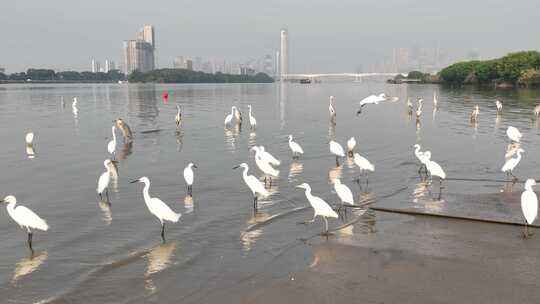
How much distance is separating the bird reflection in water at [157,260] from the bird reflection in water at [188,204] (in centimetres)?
233

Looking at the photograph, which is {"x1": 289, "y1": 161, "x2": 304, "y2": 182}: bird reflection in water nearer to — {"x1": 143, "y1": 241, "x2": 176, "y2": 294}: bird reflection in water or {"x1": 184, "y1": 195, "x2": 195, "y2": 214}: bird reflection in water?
{"x1": 184, "y1": 195, "x2": 195, "y2": 214}: bird reflection in water

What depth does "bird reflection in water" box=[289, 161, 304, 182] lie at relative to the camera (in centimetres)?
1609

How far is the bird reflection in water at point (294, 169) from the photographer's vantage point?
1609cm

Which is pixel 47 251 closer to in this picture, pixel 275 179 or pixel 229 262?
pixel 229 262

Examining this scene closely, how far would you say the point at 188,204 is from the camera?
42.1 ft

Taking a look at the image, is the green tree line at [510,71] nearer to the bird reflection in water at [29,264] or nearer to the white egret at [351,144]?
the white egret at [351,144]

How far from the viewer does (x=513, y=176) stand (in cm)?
1470

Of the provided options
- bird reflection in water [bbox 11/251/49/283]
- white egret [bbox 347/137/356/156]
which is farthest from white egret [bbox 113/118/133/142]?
bird reflection in water [bbox 11/251/49/283]

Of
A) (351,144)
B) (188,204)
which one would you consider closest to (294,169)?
(351,144)

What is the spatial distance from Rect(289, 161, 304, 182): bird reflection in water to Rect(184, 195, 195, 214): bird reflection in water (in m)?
3.68

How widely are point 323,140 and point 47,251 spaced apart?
671 inches

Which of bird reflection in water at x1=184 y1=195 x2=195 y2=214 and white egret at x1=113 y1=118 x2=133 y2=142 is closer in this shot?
bird reflection in water at x1=184 y1=195 x2=195 y2=214

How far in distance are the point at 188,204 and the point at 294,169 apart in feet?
18.4

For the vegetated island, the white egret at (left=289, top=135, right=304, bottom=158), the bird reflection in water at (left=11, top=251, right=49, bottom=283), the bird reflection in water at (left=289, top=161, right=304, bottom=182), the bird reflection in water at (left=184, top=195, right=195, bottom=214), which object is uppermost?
the vegetated island
